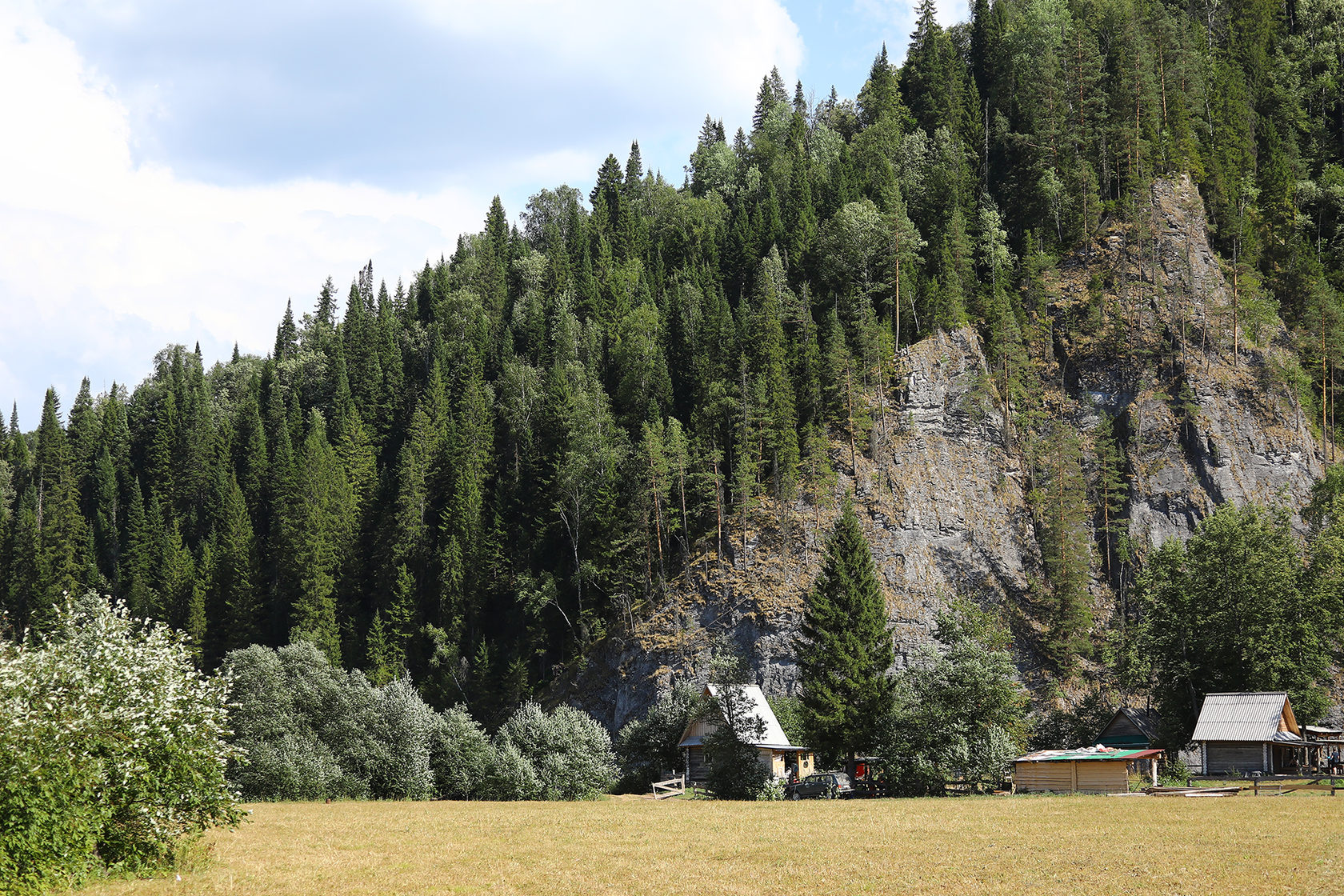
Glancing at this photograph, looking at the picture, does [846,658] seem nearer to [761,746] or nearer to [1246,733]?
[761,746]

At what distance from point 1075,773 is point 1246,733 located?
13.7 meters

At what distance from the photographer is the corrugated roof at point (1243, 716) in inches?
2281

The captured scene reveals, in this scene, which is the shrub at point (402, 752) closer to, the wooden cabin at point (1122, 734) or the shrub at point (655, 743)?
the shrub at point (655, 743)

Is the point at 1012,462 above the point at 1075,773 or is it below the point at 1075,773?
above

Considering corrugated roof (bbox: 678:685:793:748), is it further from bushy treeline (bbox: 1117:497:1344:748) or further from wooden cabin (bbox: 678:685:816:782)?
bushy treeline (bbox: 1117:497:1344:748)

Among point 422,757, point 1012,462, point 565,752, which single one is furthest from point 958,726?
point 1012,462

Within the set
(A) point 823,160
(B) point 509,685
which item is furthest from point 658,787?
(A) point 823,160

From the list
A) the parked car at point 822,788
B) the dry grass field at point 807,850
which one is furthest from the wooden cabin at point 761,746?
the dry grass field at point 807,850

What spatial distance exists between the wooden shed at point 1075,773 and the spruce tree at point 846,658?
753 cm

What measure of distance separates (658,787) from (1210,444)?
54.6 metres

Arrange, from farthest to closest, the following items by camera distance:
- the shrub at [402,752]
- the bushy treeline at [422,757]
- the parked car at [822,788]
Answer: the shrub at [402,752]
the bushy treeline at [422,757]
the parked car at [822,788]

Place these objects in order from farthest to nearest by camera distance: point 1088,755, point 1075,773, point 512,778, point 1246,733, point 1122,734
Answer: point 1122,734
point 1246,733
point 512,778
point 1088,755
point 1075,773

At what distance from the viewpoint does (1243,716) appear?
59.3 meters

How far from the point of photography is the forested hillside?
279 ft
